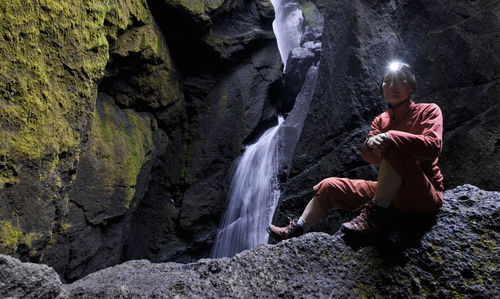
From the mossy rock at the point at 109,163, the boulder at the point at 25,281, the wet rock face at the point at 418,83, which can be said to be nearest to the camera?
the boulder at the point at 25,281

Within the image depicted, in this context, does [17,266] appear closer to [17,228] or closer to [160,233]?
[17,228]

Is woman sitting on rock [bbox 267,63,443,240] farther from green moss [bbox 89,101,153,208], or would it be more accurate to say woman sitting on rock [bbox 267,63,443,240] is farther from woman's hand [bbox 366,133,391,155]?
green moss [bbox 89,101,153,208]

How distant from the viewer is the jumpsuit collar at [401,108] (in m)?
2.40

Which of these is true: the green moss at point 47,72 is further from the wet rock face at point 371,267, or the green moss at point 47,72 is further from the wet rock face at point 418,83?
the wet rock face at point 418,83

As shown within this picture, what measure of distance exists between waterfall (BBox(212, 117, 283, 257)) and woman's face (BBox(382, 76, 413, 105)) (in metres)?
4.35

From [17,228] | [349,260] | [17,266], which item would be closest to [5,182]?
[17,228]

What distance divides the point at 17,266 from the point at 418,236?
2.39 metres

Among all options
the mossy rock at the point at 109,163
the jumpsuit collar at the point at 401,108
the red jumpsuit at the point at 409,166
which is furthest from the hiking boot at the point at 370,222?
the mossy rock at the point at 109,163

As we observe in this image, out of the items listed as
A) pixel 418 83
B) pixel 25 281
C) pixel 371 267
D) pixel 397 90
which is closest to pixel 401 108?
pixel 397 90

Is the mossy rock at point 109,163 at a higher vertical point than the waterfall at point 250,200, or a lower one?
higher

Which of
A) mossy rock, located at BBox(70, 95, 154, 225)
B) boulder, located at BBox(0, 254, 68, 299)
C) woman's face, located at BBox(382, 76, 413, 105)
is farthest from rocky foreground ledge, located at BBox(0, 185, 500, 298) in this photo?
mossy rock, located at BBox(70, 95, 154, 225)

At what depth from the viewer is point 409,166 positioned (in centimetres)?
189

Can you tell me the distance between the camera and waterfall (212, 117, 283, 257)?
655cm

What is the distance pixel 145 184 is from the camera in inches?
281
